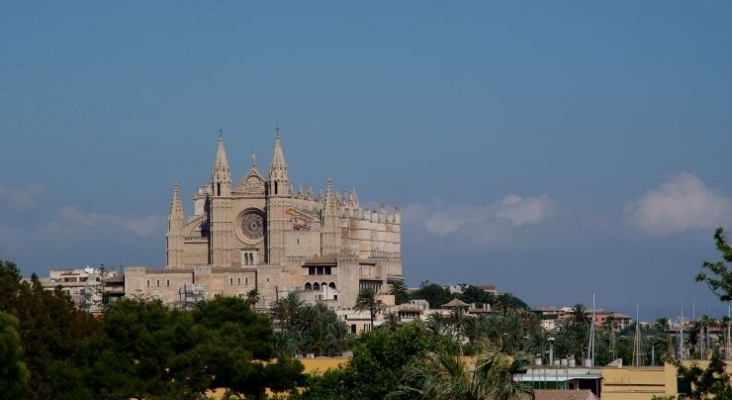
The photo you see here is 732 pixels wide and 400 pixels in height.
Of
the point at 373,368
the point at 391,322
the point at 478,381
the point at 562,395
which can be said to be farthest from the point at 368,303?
the point at 478,381

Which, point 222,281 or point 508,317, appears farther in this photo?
point 222,281

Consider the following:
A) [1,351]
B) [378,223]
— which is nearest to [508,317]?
[378,223]

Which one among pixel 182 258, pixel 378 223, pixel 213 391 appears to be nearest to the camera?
pixel 213 391

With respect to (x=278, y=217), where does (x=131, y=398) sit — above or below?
below

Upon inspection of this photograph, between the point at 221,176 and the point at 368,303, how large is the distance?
89.6 feet

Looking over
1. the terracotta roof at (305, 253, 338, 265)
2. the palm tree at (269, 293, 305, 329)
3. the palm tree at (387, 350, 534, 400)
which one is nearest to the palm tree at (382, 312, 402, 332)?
the palm tree at (269, 293, 305, 329)

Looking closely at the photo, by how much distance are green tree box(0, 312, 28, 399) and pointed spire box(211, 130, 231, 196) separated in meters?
116

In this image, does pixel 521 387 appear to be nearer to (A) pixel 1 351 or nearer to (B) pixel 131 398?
(A) pixel 1 351

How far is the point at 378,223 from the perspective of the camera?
18150 centimetres

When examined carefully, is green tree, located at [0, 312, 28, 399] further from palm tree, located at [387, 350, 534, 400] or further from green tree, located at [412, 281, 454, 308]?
green tree, located at [412, 281, 454, 308]

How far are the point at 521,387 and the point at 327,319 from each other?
282ft

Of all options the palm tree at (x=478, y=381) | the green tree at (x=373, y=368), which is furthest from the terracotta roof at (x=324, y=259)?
the palm tree at (x=478, y=381)

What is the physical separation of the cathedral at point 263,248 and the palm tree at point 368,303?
188 inches

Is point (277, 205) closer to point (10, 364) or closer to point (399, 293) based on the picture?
point (399, 293)
